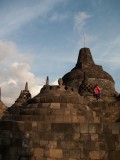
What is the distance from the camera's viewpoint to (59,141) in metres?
9.07

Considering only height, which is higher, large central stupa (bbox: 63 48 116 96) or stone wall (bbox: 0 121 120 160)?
large central stupa (bbox: 63 48 116 96)

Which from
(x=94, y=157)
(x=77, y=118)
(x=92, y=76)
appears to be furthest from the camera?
(x=92, y=76)

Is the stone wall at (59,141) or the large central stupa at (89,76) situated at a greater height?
the large central stupa at (89,76)

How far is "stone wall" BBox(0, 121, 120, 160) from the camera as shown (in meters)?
8.82

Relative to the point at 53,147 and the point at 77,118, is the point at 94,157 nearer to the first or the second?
the point at 53,147

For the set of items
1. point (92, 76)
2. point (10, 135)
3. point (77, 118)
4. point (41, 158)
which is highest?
point (92, 76)

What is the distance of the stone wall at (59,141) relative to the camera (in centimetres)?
882

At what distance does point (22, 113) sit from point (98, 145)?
3.80m

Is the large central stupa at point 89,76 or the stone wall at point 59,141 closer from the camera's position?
the stone wall at point 59,141

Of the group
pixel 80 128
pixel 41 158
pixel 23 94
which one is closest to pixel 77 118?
pixel 80 128

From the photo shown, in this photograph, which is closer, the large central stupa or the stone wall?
the stone wall

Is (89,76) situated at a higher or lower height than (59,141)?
higher

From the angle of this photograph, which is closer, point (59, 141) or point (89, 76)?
point (59, 141)

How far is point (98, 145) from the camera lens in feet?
29.1
